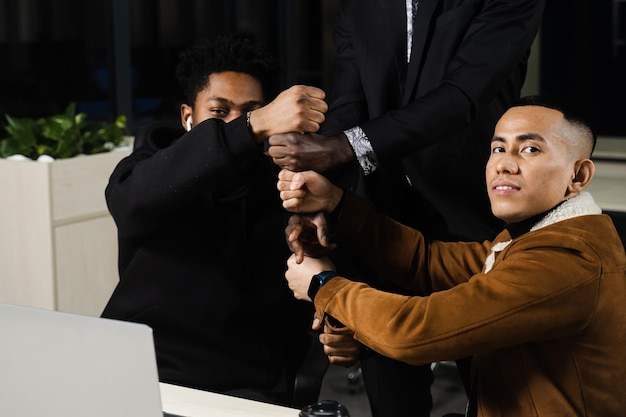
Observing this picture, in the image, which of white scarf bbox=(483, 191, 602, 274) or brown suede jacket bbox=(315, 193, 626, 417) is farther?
white scarf bbox=(483, 191, 602, 274)

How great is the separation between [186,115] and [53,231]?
4.54 ft

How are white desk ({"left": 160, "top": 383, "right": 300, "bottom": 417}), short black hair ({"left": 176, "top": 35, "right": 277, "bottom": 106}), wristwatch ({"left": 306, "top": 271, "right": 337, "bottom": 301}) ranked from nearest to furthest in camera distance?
1. white desk ({"left": 160, "top": 383, "right": 300, "bottom": 417})
2. wristwatch ({"left": 306, "top": 271, "right": 337, "bottom": 301})
3. short black hair ({"left": 176, "top": 35, "right": 277, "bottom": 106})

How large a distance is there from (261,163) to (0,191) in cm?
162

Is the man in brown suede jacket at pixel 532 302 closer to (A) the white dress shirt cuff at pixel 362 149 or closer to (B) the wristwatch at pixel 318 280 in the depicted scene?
(B) the wristwatch at pixel 318 280

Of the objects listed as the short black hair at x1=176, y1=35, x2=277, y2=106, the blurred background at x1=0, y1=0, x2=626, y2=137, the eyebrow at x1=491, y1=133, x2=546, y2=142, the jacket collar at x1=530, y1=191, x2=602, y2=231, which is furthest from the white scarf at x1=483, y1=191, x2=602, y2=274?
the blurred background at x1=0, y1=0, x2=626, y2=137

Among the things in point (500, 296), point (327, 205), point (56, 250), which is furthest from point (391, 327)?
point (56, 250)

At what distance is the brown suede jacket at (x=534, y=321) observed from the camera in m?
1.46

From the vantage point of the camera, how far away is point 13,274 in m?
3.43

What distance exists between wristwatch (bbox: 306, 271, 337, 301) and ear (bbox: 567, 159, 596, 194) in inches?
16.4

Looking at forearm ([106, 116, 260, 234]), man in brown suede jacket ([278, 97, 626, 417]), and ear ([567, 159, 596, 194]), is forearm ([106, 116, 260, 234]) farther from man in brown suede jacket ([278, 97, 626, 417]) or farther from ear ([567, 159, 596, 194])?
ear ([567, 159, 596, 194])

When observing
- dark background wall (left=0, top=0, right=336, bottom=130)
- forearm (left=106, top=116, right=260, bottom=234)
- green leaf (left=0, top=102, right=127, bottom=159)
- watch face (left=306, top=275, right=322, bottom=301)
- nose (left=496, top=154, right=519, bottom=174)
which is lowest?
dark background wall (left=0, top=0, right=336, bottom=130)

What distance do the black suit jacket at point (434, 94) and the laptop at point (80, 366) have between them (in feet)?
3.20

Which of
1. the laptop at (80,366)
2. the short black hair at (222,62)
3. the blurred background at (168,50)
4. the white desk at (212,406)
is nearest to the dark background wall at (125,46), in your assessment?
the blurred background at (168,50)

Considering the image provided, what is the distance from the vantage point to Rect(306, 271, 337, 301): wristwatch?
66.1 inches
